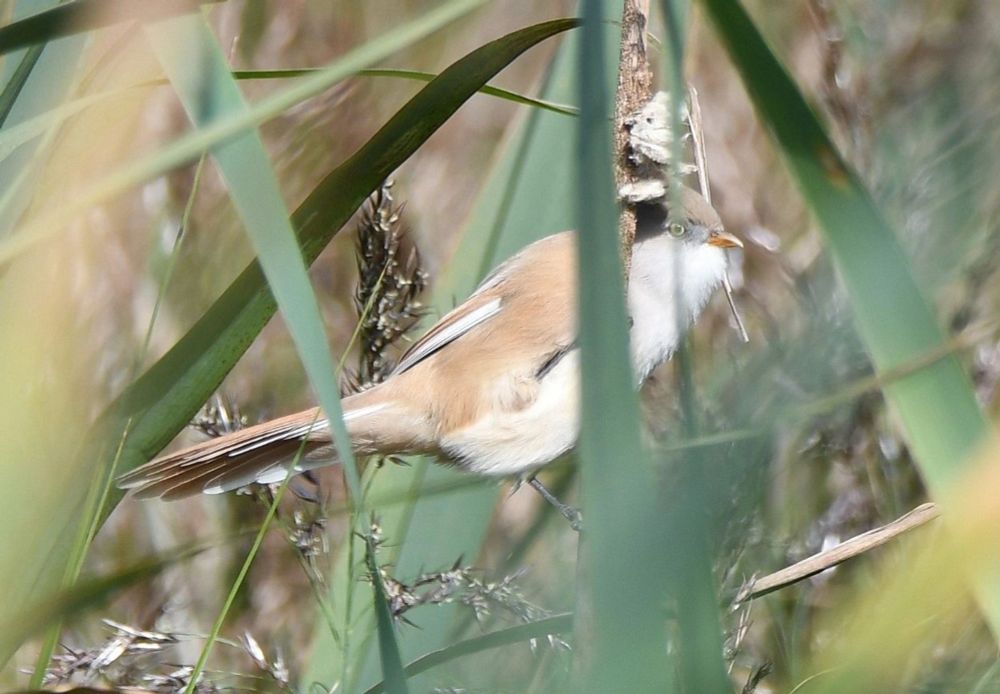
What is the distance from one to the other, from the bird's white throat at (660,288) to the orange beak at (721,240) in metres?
0.01

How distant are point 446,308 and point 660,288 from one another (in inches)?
15.8

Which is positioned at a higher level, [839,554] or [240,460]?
[240,460]

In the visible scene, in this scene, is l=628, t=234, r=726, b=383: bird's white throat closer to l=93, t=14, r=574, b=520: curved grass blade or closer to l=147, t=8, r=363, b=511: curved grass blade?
l=93, t=14, r=574, b=520: curved grass blade

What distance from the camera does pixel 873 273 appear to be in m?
1.01

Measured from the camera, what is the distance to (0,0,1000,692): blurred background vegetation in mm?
920

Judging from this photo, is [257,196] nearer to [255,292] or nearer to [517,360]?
[255,292]

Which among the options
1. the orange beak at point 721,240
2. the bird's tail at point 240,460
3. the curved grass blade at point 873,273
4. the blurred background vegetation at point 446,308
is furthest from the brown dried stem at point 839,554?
the orange beak at point 721,240

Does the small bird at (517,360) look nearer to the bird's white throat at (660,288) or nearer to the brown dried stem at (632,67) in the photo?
the bird's white throat at (660,288)

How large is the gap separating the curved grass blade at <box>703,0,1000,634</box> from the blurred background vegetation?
0.08 feet

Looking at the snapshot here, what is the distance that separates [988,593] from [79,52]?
115 cm

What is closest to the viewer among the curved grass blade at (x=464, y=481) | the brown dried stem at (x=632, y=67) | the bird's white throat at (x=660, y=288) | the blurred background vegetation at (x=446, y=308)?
the blurred background vegetation at (x=446, y=308)

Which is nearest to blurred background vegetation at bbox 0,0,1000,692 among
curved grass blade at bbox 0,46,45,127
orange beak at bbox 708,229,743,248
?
curved grass blade at bbox 0,46,45,127

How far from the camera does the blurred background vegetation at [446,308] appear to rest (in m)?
0.92

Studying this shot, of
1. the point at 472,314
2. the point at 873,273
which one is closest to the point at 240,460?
the point at 472,314
